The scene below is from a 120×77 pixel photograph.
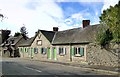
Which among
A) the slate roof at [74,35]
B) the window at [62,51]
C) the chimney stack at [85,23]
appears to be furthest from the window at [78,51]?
the chimney stack at [85,23]

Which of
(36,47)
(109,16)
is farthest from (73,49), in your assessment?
(36,47)

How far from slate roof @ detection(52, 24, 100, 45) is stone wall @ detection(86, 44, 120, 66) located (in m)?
3.06

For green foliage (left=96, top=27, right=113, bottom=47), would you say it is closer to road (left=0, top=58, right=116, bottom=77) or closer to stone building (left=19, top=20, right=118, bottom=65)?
stone building (left=19, top=20, right=118, bottom=65)

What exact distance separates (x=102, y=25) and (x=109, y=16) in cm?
321

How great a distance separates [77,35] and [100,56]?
1120 centimetres

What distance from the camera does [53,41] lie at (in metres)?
45.5

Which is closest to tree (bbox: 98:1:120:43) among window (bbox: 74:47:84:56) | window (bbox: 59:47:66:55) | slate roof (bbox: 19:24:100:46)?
slate roof (bbox: 19:24:100:46)

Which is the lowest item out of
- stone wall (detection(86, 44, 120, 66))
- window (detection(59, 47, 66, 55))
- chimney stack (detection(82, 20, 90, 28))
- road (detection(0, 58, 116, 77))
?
road (detection(0, 58, 116, 77))

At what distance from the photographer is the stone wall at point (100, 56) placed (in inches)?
1076

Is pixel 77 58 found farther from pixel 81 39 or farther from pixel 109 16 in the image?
pixel 109 16

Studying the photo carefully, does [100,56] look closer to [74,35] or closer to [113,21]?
[113,21]

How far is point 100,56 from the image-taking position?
29234mm

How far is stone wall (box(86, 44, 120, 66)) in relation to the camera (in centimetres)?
2734

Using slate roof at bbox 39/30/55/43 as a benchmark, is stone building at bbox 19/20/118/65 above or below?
below
